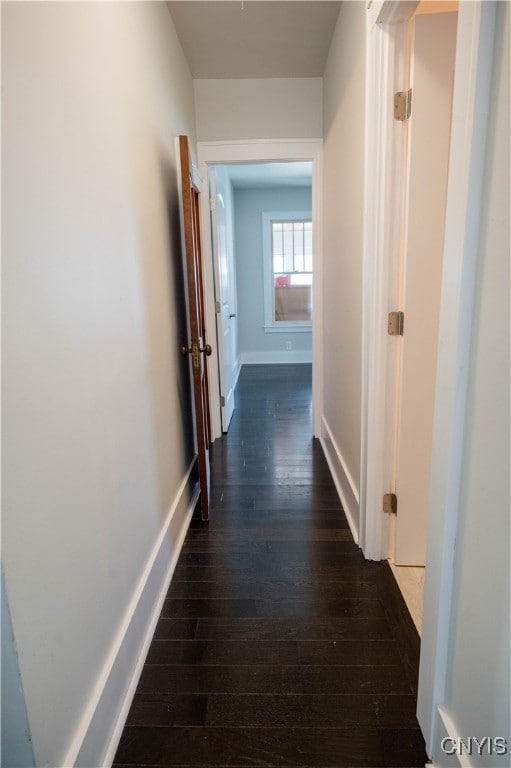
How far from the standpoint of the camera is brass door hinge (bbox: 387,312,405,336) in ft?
5.84

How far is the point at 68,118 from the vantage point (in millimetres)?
1069

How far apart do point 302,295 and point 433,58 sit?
17.6 feet

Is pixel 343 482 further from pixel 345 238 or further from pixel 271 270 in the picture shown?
pixel 271 270

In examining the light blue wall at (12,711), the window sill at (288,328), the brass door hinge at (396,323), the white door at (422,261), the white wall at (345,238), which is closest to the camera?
the light blue wall at (12,711)

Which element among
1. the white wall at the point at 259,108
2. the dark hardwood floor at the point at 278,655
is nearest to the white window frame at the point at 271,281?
the white wall at the point at 259,108

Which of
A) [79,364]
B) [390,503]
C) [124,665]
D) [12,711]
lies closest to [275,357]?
[390,503]

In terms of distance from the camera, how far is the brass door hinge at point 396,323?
5.84ft

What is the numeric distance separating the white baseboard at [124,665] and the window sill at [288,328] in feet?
16.7

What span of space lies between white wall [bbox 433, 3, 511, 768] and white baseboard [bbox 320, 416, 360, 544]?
118 centimetres

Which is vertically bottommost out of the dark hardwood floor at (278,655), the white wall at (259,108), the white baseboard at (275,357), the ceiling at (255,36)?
the dark hardwood floor at (278,655)

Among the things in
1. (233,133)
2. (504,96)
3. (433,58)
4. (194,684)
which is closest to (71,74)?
(504,96)

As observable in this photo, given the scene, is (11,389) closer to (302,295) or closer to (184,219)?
(184,219)

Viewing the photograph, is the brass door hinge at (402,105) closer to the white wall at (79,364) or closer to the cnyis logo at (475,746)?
the white wall at (79,364)

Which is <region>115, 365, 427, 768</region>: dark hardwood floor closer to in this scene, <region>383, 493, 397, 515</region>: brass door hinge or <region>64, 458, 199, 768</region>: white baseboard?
<region>64, 458, 199, 768</region>: white baseboard
